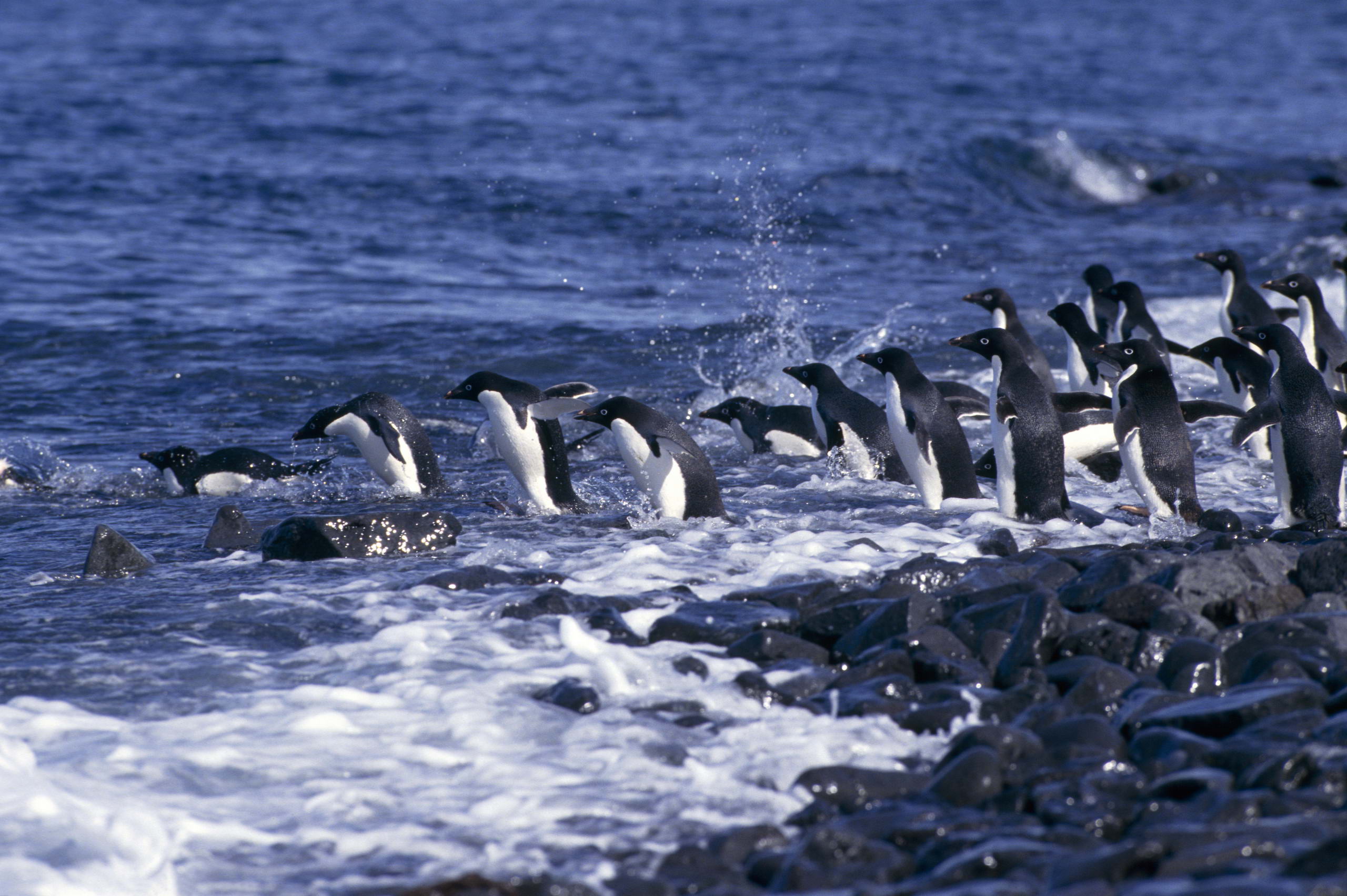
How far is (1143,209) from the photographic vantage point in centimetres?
2147

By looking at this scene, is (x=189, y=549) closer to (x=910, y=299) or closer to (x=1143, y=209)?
(x=910, y=299)

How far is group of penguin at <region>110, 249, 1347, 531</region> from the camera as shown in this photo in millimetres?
7328

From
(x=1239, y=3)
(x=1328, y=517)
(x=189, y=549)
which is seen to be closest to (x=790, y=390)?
(x=1328, y=517)

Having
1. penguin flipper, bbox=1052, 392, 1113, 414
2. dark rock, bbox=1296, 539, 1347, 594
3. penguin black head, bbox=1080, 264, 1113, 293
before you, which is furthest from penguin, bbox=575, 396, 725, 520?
penguin black head, bbox=1080, 264, 1113, 293

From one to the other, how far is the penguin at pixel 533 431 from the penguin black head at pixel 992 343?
2.16m

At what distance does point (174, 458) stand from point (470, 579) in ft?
11.0

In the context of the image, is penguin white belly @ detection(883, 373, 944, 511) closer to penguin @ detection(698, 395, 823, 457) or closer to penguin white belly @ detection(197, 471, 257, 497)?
penguin @ detection(698, 395, 823, 457)

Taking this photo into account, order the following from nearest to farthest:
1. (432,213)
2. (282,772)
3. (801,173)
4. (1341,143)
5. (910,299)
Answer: (282,772), (910,299), (432,213), (801,173), (1341,143)

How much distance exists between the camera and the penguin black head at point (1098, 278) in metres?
12.3

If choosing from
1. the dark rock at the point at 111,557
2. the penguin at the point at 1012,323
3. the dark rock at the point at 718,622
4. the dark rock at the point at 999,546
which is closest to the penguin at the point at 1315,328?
the penguin at the point at 1012,323

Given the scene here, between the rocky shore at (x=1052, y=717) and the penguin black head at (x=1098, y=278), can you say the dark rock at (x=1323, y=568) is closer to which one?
the rocky shore at (x=1052, y=717)

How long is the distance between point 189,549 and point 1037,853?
15.3 feet

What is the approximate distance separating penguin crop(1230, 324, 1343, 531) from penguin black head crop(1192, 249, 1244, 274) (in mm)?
4468

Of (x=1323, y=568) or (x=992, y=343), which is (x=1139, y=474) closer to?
(x=992, y=343)
